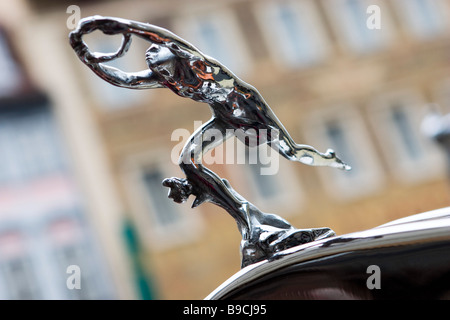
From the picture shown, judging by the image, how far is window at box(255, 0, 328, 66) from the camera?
704cm

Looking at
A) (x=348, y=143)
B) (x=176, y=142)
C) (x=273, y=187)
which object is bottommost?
(x=273, y=187)

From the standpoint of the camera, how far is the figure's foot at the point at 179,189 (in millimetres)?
465

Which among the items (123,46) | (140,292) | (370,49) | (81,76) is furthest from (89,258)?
(123,46)

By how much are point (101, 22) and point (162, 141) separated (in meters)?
6.26

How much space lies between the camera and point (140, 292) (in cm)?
636

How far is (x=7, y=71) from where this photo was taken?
6617mm

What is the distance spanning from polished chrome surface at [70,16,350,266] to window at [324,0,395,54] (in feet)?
22.7

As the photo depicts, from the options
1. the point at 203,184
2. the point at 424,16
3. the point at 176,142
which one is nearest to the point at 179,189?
the point at 203,184

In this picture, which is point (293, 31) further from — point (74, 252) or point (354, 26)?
point (74, 252)

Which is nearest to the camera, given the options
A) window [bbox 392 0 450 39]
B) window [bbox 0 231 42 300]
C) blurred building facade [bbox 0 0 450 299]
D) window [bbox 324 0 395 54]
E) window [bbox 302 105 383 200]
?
window [bbox 0 231 42 300]

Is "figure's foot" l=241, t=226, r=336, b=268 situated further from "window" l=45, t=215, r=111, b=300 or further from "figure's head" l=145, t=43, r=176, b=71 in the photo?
"window" l=45, t=215, r=111, b=300

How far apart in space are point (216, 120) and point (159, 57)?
0.06 meters

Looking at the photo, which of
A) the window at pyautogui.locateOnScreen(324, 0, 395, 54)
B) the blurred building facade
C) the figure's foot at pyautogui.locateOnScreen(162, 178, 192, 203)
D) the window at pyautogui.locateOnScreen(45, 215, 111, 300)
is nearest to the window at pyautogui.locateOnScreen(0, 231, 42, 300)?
the blurred building facade

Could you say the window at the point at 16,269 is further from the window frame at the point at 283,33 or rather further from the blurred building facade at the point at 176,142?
the window frame at the point at 283,33
